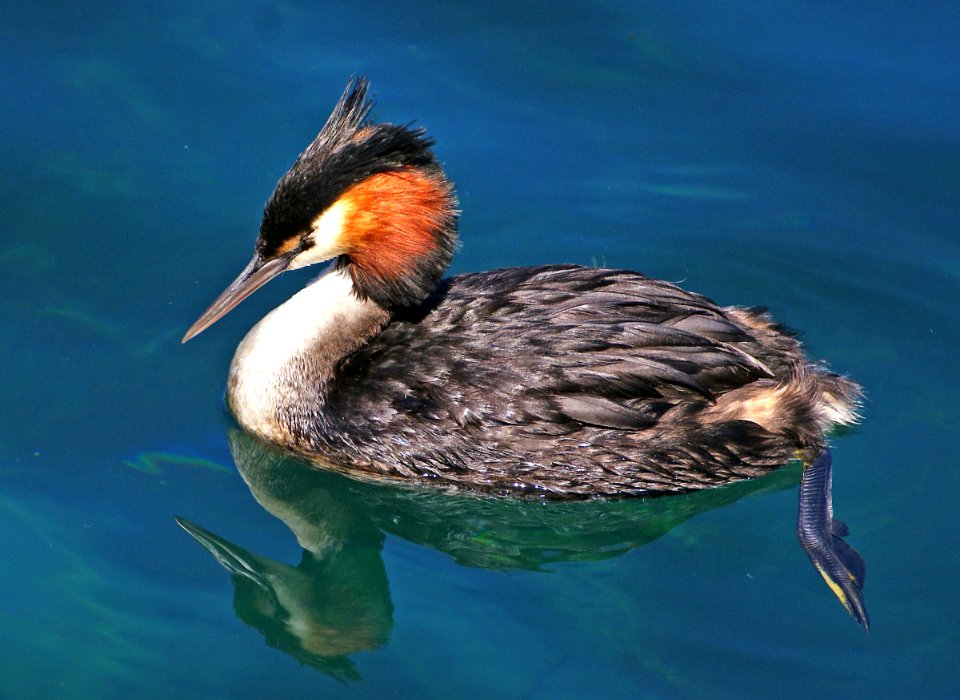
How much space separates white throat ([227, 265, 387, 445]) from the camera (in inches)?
287

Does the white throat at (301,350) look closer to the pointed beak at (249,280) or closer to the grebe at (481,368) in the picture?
the grebe at (481,368)

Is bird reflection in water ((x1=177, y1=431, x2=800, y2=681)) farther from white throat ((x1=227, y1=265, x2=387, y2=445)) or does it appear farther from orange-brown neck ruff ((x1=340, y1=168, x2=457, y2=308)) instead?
orange-brown neck ruff ((x1=340, y1=168, x2=457, y2=308))

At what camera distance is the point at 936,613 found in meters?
6.57

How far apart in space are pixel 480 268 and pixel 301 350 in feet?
5.63

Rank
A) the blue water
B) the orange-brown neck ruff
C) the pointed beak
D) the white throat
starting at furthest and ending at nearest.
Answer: the white throat → the pointed beak → the orange-brown neck ruff → the blue water

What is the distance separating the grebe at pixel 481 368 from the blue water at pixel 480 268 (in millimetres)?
224

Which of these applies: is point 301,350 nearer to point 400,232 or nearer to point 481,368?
point 400,232

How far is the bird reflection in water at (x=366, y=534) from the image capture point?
6.56 metres

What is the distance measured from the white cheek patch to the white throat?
0.28 meters

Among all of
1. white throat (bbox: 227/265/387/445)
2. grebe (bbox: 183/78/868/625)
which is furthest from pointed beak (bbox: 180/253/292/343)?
white throat (bbox: 227/265/387/445)

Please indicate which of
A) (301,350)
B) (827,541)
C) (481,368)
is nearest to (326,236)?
(301,350)

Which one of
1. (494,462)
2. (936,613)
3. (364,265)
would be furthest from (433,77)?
(936,613)

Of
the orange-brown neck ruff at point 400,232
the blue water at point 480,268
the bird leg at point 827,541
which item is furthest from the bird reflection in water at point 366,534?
the orange-brown neck ruff at point 400,232

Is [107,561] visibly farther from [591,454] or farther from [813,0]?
[813,0]
